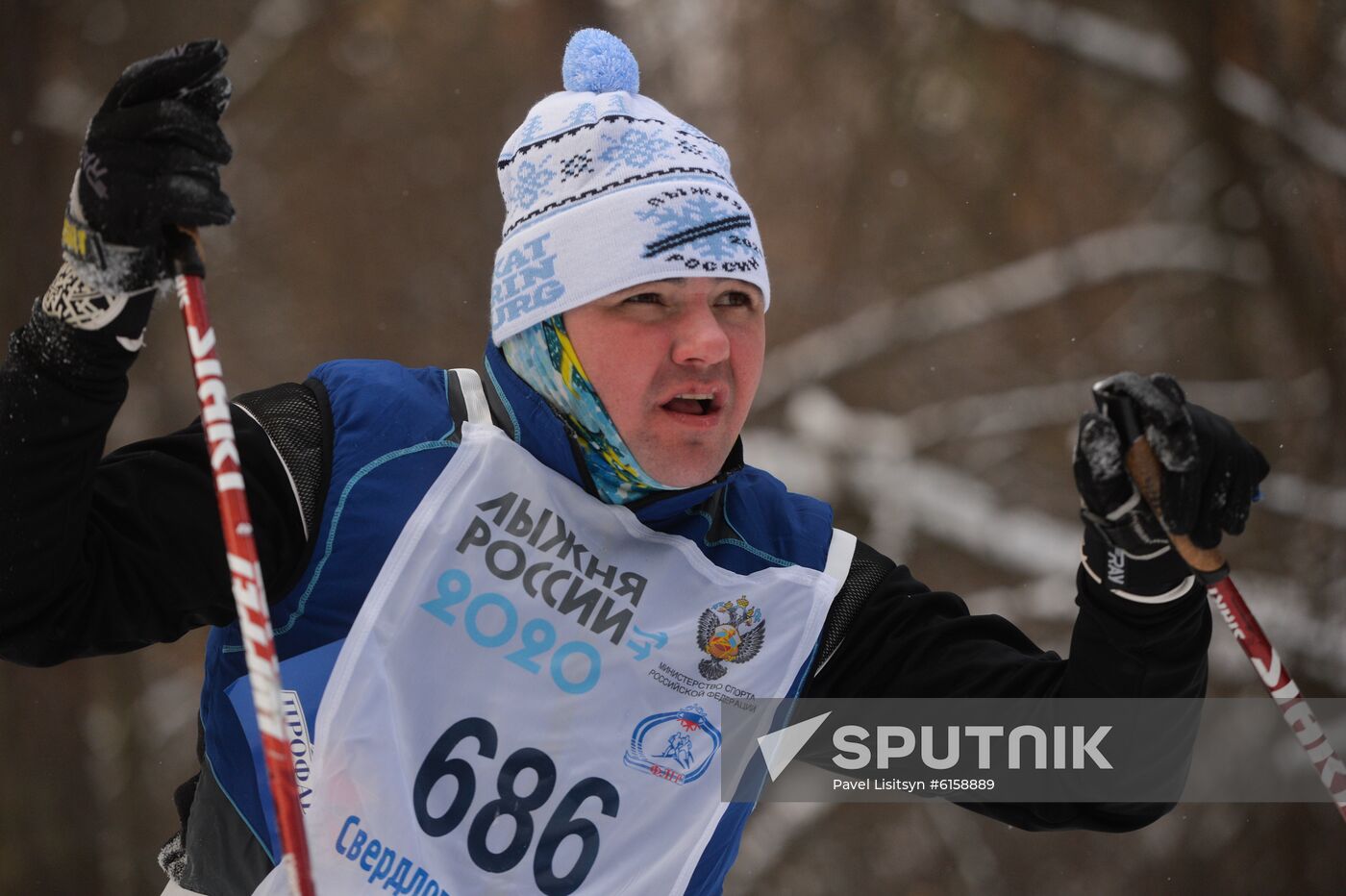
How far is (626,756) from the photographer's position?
1656mm

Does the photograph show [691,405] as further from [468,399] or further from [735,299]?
[468,399]

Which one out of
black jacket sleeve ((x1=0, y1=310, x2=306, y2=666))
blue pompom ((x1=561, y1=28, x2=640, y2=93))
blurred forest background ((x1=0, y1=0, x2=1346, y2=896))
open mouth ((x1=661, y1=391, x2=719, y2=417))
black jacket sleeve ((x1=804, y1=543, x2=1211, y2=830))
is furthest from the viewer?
blurred forest background ((x1=0, y1=0, x2=1346, y2=896))

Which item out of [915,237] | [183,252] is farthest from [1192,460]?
[915,237]

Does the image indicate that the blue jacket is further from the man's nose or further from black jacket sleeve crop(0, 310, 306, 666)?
the man's nose

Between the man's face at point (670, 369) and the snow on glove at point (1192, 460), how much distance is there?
431mm

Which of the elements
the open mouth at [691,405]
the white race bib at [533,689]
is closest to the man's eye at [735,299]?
the open mouth at [691,405]

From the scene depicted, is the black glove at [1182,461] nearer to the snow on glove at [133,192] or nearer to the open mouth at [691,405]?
the open mouth at [691,405]

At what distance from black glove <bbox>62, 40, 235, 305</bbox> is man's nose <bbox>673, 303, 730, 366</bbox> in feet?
1.80

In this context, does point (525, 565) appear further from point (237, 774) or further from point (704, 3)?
point (704, 3)

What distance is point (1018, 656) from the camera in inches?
66.8

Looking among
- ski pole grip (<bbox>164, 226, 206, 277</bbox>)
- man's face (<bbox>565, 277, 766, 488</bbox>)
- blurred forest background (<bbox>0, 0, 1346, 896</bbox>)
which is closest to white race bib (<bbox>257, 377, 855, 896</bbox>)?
man's face (<bbox>565, 277, 766, 488</bbox>)

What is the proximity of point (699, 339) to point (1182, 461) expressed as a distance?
54cm

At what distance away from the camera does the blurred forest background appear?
139 inches

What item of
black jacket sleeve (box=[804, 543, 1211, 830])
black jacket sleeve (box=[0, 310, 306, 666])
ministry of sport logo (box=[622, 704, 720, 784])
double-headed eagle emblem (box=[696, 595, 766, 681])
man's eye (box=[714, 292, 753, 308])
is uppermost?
man's eye (box=[714, 292, 753, 308])
